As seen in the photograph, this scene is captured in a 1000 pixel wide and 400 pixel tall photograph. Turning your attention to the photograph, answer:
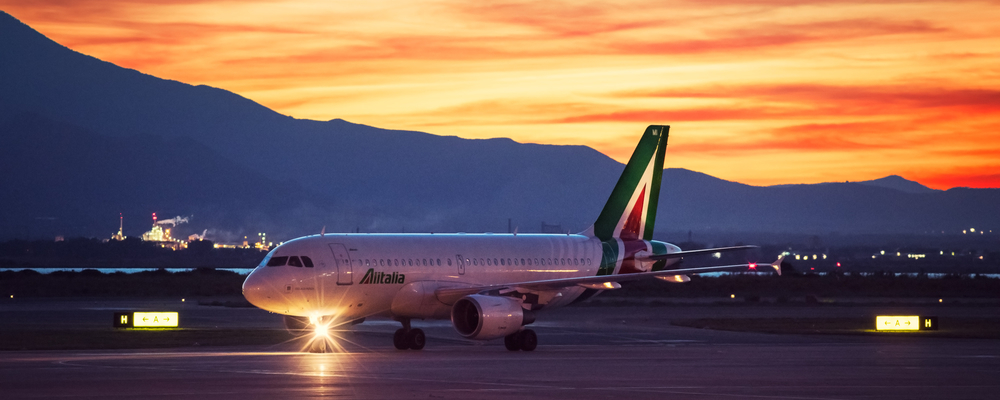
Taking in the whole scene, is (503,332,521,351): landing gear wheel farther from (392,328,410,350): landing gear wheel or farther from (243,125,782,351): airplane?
(392,328,410,350): landing gear wheel

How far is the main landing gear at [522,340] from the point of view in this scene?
106 ft

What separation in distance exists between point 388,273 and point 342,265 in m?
1.38

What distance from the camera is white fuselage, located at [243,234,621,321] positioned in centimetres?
3186

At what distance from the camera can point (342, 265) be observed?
32469mm

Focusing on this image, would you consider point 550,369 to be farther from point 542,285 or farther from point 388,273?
point 388,273

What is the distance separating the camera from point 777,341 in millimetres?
36312

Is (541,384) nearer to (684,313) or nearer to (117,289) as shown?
(684,313)

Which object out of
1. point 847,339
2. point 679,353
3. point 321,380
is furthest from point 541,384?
point 847,339

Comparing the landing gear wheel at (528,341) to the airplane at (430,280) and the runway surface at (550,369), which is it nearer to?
the airplane at (430,280)

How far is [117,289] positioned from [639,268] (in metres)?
47.8

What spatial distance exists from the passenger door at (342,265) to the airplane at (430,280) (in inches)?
1.1

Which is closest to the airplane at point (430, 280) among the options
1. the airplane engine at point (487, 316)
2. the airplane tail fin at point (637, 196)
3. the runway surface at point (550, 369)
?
the airplane engine at point (487, 316)

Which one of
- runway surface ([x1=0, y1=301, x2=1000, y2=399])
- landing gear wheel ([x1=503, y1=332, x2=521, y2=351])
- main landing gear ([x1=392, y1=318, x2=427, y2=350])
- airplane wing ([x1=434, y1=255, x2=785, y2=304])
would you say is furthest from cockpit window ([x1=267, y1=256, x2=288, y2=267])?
landing gear wheel ([x1=503, y1=332, x2=521, y2=351])

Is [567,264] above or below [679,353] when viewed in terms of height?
above
